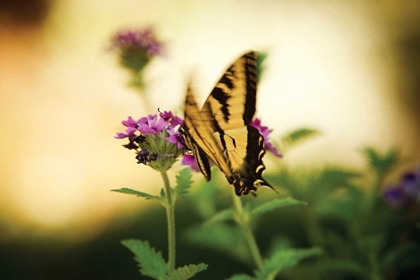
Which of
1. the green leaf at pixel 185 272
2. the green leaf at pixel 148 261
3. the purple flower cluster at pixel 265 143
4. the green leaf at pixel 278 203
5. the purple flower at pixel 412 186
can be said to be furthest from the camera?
the purple flower at pixel 412 186

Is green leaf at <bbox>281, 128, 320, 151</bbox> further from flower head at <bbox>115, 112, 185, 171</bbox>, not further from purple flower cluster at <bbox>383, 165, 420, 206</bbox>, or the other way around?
flower head at <bbox>115, 112, 185, 171</bbox>

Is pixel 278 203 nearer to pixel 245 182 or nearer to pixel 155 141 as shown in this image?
pixel 245 182

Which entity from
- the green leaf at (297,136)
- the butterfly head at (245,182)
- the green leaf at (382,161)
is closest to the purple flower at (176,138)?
the butterfly head at (245,182)

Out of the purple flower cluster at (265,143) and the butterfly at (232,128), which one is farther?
the purple flower cluster at (265,143)

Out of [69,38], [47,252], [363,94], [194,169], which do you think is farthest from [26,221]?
[363,94]

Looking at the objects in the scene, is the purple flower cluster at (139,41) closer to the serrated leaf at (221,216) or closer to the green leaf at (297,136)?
the green leaf at (297,136)

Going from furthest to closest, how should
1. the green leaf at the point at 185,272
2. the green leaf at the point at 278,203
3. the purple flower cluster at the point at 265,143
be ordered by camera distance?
1. the purple flower cluster at the point at 265,143
2. the green leaf at the point at 278,203
3. the green leaf at the point at 185,272
